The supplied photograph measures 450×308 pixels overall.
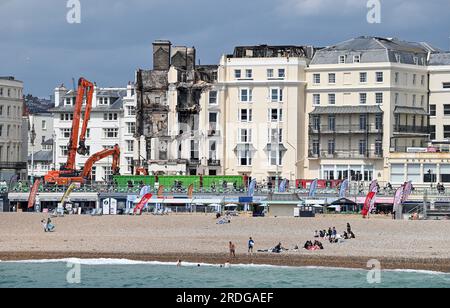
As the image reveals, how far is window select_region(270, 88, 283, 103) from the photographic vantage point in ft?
370

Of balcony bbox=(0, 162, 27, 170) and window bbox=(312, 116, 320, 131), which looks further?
balcony bbox=(0, 162, 27, 170)

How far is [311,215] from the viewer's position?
310 feet

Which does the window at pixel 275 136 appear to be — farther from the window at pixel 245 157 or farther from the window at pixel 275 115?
the window at pixel 245 157

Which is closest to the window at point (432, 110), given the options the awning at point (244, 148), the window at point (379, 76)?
the window at point (379, 76)

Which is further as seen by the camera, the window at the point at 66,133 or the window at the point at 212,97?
the window at the point at 66,133

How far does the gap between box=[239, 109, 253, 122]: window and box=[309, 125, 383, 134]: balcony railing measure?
480cm

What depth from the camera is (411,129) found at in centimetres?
11294

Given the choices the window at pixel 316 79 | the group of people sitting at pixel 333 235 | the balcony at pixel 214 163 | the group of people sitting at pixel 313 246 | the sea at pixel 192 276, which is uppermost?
the window at pixel 316 79

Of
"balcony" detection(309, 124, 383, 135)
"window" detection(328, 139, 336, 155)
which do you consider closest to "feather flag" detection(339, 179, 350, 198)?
"balcony" detection(309, 124, 383, 135)

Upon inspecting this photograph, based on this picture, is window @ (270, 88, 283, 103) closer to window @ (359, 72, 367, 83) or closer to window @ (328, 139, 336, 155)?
window @ (328, 139, 336, 155)

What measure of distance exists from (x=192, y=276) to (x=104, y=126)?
61.7m

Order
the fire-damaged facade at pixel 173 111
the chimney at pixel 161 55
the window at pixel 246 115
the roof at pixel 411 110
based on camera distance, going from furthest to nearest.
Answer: the chimney at pixel 161 55
the fire-damaged facade at pixel 173 111
the window at pixel 246 115
the roof at pixel 411 110

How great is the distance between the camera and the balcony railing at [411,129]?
112 metres

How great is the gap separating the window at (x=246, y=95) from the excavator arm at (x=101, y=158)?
1116cm
